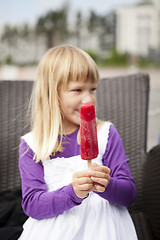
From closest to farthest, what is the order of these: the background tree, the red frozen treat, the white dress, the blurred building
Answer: the red frozen treat
the white dress
the blurred building
the background tree

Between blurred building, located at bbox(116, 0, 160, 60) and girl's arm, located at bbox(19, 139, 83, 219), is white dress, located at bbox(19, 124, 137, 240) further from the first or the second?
blurred building, located at bbox(116, 0, 160, 60)

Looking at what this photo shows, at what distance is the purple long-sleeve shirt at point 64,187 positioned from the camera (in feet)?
3.56

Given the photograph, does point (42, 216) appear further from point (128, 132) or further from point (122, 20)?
point (122, 20)

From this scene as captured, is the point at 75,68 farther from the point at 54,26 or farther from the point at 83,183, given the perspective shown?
the point at 54,26

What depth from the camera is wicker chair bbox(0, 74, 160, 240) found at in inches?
70.4

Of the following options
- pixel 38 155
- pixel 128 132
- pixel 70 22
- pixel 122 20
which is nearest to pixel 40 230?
pixel 38 155

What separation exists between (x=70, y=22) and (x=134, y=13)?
117 inches

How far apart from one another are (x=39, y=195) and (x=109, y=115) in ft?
2.73

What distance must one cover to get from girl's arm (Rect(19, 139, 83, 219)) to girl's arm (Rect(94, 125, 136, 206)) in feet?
0.42

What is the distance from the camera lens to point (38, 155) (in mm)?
1217

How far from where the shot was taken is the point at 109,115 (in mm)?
1826

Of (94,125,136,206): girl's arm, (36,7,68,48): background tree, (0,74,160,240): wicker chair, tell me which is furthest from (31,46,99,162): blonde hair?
(36,7,68,48): background tree

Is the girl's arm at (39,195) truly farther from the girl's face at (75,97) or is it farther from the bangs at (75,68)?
the bangs at (75,68)

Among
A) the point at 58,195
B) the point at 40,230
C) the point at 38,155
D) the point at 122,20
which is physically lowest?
the point at 40,230
